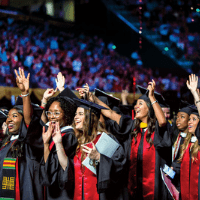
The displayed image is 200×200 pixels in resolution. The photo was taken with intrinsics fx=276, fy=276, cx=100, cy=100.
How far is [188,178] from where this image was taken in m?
3.87

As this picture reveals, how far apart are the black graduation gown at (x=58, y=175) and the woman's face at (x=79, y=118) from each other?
16cm

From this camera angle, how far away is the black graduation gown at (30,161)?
3.19 metres

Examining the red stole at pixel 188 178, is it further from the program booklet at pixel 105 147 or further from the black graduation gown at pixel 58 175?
the black graduation gown at pixel 58 175

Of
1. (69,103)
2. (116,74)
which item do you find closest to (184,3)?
(116,74)

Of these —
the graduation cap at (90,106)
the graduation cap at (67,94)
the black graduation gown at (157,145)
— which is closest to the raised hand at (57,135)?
the graduation cap at (90,106)

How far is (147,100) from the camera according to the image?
395 cm

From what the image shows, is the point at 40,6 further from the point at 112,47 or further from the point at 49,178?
the point at 49,178

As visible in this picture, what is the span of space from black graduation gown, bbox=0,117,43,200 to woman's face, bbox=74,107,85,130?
0.48 meters

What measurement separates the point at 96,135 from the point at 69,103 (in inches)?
21.2

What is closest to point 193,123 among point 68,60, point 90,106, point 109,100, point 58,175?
point 109,100

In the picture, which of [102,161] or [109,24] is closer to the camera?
[102,161]

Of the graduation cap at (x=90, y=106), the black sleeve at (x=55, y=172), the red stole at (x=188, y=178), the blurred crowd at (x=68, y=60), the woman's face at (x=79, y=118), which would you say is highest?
the blurred crowd at (x=68, y=60)

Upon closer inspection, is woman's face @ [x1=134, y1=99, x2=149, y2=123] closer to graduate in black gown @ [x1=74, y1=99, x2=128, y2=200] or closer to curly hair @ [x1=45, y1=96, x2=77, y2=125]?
graduate in black gown @ [x1=74, y1=99, x2=128, y2=200]

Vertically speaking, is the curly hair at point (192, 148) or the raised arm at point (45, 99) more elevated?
the raised arm at point (45, 99)
